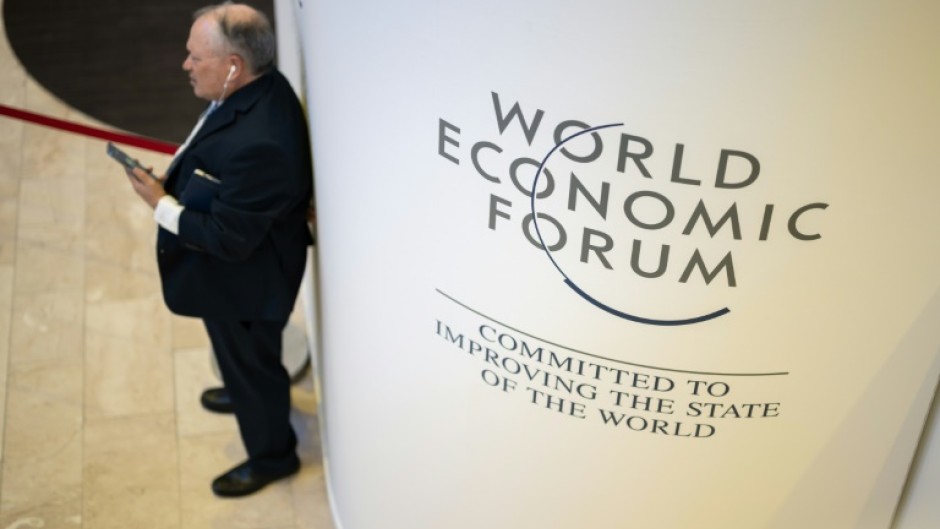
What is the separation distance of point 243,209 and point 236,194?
0.05m

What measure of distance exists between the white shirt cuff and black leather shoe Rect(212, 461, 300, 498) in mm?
1137

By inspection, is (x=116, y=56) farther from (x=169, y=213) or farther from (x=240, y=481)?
(x=169, y=213)

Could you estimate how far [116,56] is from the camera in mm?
6496

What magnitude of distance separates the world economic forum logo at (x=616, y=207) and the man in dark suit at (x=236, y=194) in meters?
0.96

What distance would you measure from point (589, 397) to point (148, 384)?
8.38 feet

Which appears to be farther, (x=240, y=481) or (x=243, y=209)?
(x=240, y=481)

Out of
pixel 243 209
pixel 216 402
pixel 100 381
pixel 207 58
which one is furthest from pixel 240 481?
pixel 207 58

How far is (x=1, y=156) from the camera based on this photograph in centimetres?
584

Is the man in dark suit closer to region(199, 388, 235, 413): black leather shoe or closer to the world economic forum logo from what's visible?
region(199, 388, 235, 413): black leather shoe

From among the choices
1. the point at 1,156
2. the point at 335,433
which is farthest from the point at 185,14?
the point at 335,433

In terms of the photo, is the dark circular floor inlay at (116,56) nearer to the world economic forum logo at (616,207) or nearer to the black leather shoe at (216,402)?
the black leather shoe at (216,402)

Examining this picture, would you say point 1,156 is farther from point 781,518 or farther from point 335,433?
point 781,518

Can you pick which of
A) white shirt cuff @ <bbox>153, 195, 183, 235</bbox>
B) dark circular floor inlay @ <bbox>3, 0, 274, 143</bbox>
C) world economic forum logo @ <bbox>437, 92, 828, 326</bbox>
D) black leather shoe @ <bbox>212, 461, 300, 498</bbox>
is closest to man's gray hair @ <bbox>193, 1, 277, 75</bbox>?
white shirt cuff @ <bbox>153, 195, 183, 235</bbox>

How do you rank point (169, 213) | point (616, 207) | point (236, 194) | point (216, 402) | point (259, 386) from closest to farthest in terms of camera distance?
point (616, 207) → point (236, 194) → point (169, 213) → point (259, 386) → point (216, 402)
